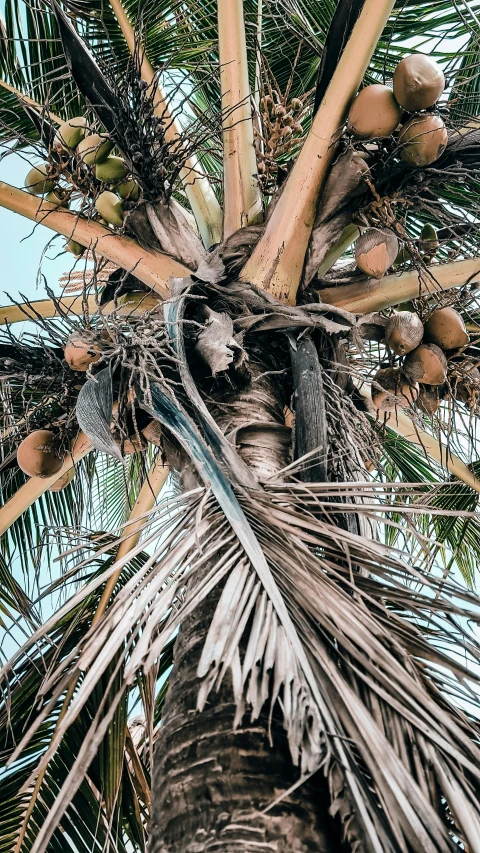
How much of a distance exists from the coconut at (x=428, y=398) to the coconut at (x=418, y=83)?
0.73 metres

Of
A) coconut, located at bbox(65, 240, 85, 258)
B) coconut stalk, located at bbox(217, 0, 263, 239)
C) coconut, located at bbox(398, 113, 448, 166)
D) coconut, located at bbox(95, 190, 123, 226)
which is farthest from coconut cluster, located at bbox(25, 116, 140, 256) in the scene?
coconut, located at bbox(398, 113, 448, 166)

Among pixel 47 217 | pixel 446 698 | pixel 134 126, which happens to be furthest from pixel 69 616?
pixel 446 698

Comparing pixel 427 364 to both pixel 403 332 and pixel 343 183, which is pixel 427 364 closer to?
pixel 403 332

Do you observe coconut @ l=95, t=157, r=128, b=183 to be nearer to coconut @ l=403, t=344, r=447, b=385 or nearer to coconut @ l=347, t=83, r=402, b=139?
coconut @ l=347, t=83, r=402, b=139

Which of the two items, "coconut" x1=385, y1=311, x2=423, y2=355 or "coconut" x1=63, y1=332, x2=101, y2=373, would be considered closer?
"coconut" x1=63, y1=332, x2=101, y2=373

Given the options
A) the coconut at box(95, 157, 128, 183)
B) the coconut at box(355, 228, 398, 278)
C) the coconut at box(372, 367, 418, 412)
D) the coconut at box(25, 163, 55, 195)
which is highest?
the coconut at box(25, 163, 55, 195)

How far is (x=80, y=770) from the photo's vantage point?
94 cm

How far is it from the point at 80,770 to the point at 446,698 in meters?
0.54

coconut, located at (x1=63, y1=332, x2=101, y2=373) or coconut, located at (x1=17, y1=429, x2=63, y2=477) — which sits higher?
coconut, located at (x1=63, y1=332, x2=101, y2=373)

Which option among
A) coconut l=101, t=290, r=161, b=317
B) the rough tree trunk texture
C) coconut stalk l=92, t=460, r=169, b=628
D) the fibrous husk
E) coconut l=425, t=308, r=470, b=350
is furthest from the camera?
coconut stalk l=92, t=460, r=169, b=628

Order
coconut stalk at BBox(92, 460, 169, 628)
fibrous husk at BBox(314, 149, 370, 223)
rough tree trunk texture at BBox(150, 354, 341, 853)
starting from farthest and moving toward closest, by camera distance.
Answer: coconut stalk at BBox(92, 460, 169, 628) → fibrous husk at BBox(314, 149, 370, 223) → rough tree trunk texture at BBox(150, 354, 341, 853)

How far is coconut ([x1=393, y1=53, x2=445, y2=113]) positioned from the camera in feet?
6.21

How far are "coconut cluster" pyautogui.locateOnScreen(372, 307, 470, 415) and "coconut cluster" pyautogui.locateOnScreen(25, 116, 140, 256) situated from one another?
870 mm

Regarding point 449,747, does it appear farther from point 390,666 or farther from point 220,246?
point 220,246
